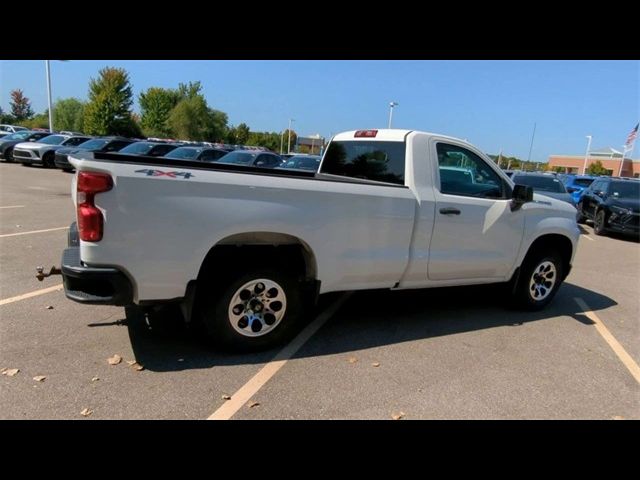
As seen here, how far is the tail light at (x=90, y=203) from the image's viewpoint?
2.99 meters

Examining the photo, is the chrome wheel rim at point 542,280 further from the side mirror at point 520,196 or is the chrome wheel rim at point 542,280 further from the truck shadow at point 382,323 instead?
the side mirror at point 520,196

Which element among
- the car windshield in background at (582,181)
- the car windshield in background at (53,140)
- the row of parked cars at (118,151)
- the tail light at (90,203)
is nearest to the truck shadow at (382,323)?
the tail light at (90,203)

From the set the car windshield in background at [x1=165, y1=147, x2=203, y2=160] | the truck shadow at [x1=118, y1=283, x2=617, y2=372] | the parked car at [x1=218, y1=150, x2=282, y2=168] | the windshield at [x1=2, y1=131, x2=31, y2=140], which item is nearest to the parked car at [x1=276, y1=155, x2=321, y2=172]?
the parked car at [x1=218, y1=150, x2=282, y2=168]

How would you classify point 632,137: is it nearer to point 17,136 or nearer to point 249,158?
point 249,158

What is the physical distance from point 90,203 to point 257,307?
1.55 meters

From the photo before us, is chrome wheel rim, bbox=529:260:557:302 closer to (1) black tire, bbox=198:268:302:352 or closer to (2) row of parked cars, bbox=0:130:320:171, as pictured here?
(1) black tire, bbox=198:268:302:352

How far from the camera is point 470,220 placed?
15.1ft

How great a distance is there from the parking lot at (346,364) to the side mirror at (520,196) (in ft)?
3.91

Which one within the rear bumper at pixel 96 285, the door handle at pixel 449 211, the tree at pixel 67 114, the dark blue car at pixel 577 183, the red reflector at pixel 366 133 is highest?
the tree at pixel 67 114

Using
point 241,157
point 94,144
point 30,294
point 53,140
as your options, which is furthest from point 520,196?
point 53,140

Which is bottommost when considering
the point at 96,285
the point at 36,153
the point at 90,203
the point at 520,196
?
the point at 36,153

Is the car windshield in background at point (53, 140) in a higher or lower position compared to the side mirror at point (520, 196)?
lower

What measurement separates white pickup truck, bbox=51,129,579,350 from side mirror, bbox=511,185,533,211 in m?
0.02
